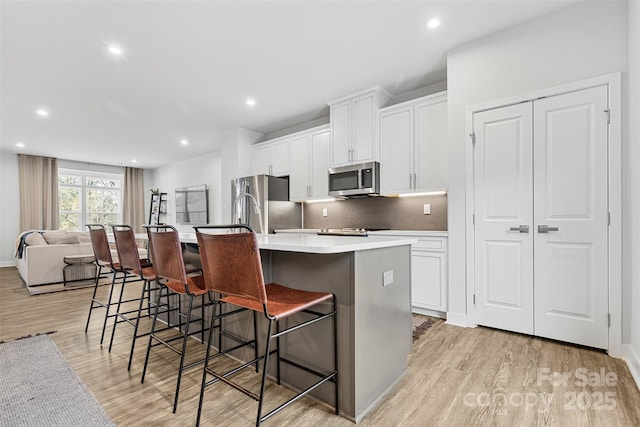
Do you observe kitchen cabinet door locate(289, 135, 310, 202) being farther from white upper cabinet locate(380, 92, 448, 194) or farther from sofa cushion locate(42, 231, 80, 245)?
sofa cushion locate(42, 231, 80, 245)

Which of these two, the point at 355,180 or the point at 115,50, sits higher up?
the point at 115,50

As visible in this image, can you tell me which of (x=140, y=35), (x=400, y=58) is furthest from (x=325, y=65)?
(x=140, y=35)

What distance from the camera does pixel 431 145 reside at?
335 centimetres

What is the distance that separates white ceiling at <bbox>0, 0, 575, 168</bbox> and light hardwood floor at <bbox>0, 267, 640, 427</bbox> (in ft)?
8.75

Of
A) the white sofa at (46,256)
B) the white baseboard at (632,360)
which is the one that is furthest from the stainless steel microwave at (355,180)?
the white sofa at (46,256)

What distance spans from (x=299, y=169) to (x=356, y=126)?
4.04ft

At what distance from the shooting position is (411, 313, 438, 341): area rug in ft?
8.78

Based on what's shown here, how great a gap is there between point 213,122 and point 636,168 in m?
5.11

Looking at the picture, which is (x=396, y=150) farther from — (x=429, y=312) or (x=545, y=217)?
(x=429, y=312)

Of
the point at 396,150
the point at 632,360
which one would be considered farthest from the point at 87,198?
the point at 632,360

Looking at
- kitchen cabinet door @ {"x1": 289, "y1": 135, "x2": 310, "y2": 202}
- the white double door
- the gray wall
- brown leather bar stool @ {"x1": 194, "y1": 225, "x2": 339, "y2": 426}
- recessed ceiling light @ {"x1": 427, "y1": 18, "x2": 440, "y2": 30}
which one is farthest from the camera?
the gray wall

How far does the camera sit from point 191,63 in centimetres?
317

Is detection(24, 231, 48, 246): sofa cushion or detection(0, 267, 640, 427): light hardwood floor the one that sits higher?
detection(24, 231, 48, 246): sofa cushion

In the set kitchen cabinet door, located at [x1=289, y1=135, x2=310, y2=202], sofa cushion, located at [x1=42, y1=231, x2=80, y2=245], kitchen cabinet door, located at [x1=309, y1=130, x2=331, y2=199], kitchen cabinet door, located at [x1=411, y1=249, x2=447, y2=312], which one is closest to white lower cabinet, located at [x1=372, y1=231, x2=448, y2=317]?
kitchen cabinet door, located at [x1=411, y1=249, x2=447, y2=312]
